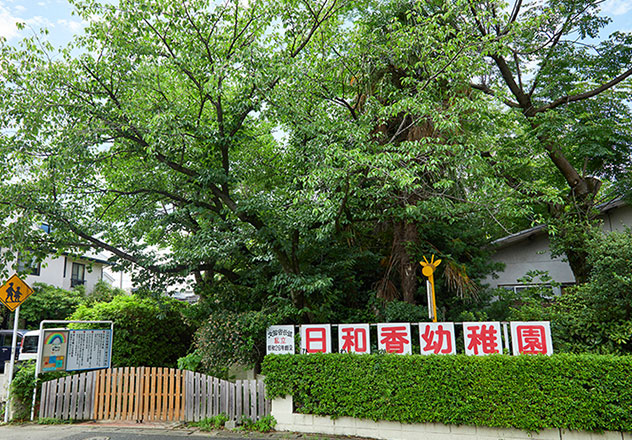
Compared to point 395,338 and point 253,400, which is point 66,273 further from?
point 395,338

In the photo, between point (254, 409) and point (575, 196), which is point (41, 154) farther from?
point (575, 196)

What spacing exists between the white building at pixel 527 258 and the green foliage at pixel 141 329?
401 inches

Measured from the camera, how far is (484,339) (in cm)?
753

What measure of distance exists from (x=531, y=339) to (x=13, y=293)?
11.7 m

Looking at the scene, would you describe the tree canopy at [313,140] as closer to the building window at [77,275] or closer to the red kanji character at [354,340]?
the red kanji character at [354,340]

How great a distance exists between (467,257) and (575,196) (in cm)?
327

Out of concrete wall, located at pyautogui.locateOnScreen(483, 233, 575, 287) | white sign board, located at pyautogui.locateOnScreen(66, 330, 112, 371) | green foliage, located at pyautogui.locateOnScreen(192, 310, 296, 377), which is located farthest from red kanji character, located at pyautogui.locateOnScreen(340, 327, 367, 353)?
white sign board, located at pyautogui.locateOnScreen(66, 330, 112, 371)

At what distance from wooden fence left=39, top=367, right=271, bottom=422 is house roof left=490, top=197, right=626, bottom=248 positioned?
842 cm

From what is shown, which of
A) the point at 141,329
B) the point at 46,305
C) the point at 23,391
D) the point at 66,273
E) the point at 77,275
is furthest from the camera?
the point at 77,275

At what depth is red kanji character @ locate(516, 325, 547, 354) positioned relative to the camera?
723 centimetres

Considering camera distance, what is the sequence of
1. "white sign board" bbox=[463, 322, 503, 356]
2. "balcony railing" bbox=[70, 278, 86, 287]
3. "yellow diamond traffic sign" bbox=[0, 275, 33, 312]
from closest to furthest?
"white sign board" bbox=[463, 322, 503, 356]
"yellow diamond traffic sign" bbox=[0, 275, 33, 312]
"balcony railing" bbox=[70, 278, 86, 287]

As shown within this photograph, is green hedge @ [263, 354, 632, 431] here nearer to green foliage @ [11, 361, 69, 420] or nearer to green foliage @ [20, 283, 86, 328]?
green foliage @ [11, 361, 69, 420]

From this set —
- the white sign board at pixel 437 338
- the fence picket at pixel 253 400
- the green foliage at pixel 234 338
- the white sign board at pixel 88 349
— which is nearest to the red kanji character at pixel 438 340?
the white sign board at pixel 437 338

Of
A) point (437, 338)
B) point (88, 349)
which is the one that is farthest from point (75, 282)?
point (437, 338)
